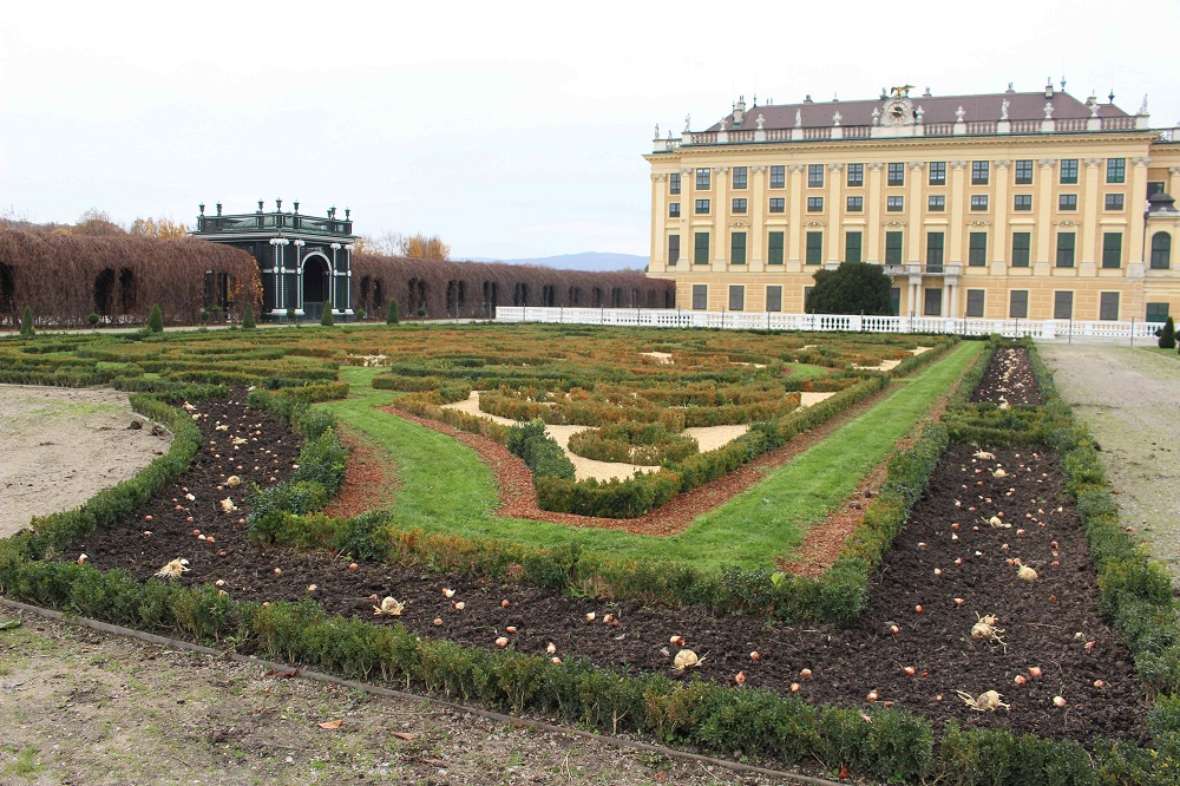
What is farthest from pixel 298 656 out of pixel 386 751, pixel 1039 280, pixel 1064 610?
pixel 1039 280

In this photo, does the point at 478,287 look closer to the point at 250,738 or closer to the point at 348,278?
the point at 348,278

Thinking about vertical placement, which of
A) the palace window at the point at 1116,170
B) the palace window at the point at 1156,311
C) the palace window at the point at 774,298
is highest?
the palace window at the point at 1116,170

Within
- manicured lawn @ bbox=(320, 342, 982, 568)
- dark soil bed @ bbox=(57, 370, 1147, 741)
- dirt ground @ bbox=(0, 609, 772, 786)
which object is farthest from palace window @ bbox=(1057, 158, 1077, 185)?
dirt ground @ bbox=(0, 609, 772, 786)

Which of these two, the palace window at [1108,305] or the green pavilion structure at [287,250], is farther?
the palace window at [1108,305]

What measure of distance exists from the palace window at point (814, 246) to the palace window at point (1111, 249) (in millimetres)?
16192

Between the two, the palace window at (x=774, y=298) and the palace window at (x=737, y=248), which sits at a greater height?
the palace window at (x=737, y=248)

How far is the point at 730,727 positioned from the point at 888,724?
26.0 inches

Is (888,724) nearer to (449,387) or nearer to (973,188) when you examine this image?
(449,387)

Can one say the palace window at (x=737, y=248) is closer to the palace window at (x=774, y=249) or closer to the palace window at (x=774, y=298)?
the palace window at (x=774, y=249)

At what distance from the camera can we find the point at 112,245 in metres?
38.8

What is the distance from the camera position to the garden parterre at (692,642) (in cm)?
412

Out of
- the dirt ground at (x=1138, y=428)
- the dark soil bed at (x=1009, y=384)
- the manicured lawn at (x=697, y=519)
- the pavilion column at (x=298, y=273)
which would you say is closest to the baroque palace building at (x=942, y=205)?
the pavilion column at (x=298, y=273)

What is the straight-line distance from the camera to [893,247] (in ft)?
207

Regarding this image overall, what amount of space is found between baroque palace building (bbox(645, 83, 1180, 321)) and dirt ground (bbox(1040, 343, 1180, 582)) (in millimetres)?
33280
